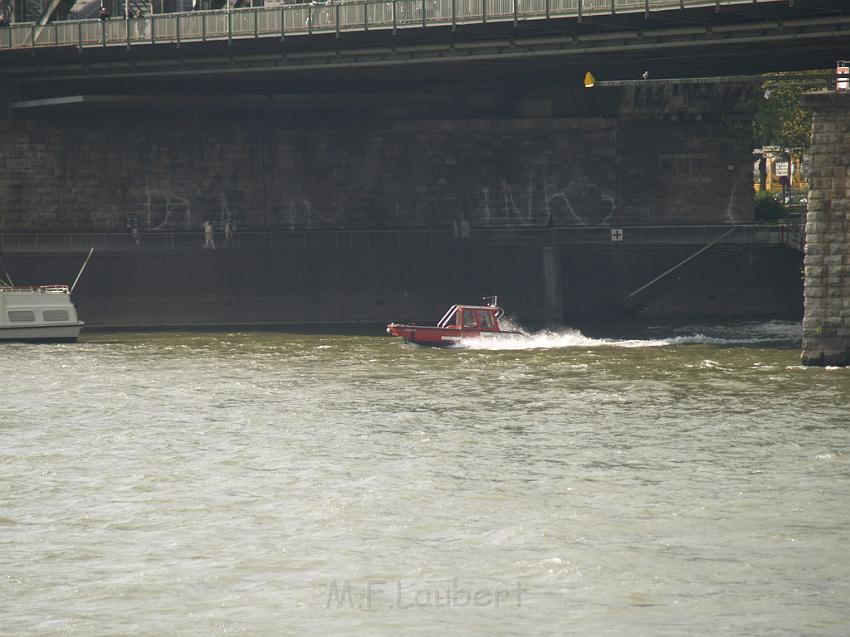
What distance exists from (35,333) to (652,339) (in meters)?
23.2

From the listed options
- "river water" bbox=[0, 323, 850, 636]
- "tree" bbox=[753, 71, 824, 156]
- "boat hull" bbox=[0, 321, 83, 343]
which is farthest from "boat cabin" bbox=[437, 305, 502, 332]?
"tree" bbox=[753, 71, 824, 156]

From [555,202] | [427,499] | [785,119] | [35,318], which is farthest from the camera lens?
[785,119]

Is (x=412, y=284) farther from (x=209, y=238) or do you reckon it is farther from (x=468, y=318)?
(x=468, y=318)

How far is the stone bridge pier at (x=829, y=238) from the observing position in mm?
48188

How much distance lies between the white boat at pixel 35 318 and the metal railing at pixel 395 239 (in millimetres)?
7516

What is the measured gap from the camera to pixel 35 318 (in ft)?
193

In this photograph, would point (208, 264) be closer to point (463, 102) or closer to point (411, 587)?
point (463, 102)

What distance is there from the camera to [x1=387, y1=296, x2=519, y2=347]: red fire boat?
56.2m

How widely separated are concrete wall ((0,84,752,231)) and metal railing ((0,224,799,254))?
6.15 feet

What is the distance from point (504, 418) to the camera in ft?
131

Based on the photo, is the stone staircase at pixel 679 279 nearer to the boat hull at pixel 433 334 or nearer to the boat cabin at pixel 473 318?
the boat cabin at pixel 473 318

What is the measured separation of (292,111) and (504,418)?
3359 cm

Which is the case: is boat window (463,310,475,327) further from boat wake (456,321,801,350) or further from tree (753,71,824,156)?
tree (753,71,824,156)

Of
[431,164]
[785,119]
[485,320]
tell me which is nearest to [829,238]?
[485,320]
